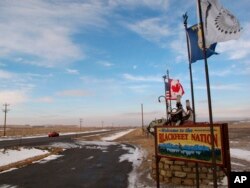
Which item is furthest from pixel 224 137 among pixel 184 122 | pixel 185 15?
pixel 185 15

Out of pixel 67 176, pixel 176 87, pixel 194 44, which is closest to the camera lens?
pixel 194 44

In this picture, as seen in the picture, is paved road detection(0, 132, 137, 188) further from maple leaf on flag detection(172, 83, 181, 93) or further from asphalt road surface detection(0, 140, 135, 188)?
maple leaf on flag detection(172, 83, 181, 93)

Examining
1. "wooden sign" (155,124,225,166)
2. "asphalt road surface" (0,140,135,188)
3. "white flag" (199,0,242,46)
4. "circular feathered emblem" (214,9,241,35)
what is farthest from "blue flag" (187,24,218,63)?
"asphalt road surface" (0,140,135,188)

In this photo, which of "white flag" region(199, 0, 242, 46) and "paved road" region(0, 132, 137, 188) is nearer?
"white flag" region(199, 0, 242, 46)

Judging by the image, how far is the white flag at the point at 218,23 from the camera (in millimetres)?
8680

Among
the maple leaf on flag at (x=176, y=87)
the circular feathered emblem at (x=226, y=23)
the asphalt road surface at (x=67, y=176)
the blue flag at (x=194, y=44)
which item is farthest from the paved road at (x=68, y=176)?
the circular feathered emblem at (x=226, y=23)

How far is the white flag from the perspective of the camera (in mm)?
8680

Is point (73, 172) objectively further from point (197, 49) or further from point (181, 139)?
point (197, 49)

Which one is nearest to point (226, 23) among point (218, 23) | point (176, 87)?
point (218, 23)

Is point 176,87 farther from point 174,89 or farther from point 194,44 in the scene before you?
point 194,44

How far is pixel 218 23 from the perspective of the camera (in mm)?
8789

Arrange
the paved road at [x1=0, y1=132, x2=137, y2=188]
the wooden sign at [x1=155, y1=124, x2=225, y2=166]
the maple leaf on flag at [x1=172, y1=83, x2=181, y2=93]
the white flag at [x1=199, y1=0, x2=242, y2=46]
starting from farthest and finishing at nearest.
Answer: the maple leaf on flag at [x1=172, y1=83, x2=181, y2=93] < the paved road at [x1=0, y1=132, x2=137, y2=188] < the wooden sign at [x1=155, y1=124, x2=225, y2=166] < the white flag at [x1=199, y1=0, x2=242, y2=46]

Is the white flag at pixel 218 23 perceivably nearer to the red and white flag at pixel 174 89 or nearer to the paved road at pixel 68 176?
the paved road at pixel 68 176

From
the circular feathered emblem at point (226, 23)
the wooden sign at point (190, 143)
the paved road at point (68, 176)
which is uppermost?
the circular feathered emblem at point (226, 23)
